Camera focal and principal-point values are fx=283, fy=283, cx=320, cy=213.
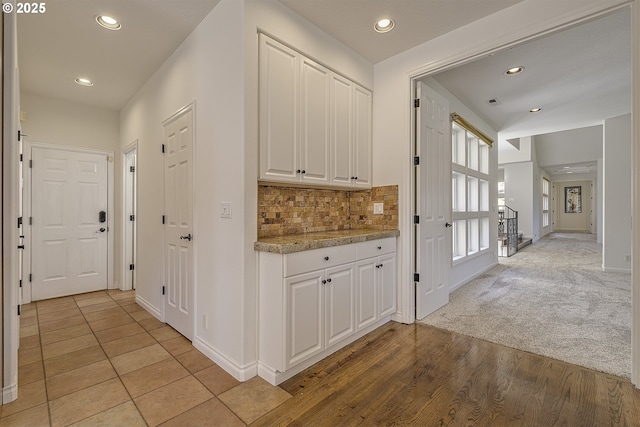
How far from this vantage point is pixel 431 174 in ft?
10.3

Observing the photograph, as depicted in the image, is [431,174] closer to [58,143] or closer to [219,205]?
[219,205]

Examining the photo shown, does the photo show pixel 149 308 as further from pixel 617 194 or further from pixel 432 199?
pixel 617 194

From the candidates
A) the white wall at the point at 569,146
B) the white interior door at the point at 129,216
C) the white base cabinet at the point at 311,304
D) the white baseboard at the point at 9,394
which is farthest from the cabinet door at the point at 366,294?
the white wall at the point at 569,146

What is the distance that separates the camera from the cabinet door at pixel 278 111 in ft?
6.97

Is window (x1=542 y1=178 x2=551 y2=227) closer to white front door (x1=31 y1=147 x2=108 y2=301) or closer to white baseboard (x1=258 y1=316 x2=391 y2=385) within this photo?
white baseboard (x1=258 y1=316 x2=391 y2=385)

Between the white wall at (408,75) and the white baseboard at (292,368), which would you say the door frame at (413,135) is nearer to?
the white wall at (408,75)

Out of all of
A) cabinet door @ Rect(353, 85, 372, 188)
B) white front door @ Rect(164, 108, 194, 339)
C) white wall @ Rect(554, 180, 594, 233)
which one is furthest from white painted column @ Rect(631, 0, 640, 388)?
white wall @ Rect(554, 180, 594, 233)

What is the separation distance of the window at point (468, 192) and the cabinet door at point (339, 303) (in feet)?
8.28

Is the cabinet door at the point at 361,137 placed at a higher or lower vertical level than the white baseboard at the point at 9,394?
higher

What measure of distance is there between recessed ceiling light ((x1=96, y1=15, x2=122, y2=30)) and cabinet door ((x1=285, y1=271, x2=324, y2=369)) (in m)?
2.65

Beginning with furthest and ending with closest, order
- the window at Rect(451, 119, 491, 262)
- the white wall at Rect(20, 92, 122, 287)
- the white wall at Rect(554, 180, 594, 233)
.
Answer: the white wall at Rect(554, 180, 594, 233) < the window at Rect(451, 119, 491, 262) < the white wall at Rect(20, 92, 122, 287)

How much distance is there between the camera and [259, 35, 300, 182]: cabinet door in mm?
2126

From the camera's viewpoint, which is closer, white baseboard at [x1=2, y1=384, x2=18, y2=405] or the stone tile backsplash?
white baseboard at [x1=2, y1=384, x2=18, y2=405]

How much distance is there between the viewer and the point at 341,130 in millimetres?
2789
